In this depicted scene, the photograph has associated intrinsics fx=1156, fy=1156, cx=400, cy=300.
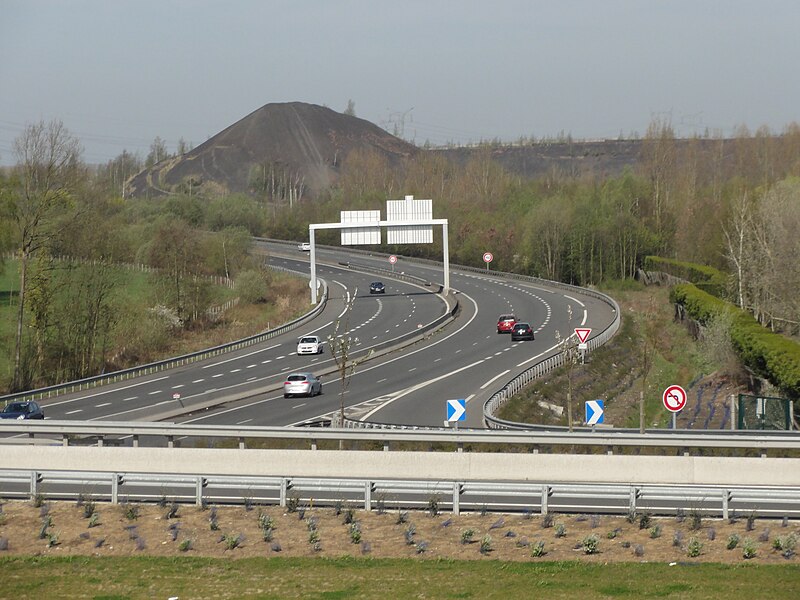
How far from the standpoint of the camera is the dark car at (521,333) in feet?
221

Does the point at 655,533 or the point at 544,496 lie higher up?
the point at 544,496

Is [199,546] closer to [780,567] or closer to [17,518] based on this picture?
[17,518]

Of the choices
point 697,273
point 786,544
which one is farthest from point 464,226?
point 786,544

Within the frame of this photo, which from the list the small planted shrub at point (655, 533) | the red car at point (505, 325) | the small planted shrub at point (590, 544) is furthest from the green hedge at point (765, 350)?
the small planted shrub at point (590, 544)

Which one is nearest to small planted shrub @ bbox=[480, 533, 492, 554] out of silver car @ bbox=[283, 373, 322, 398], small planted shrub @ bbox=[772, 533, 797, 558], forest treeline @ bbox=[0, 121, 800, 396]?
small planted shrub @ bbox=[772, 533, 797, 558]

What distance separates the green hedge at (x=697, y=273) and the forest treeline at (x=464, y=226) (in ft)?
6.56

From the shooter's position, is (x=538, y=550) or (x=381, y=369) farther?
(x=381, y=369)

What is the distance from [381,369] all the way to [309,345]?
695 cm

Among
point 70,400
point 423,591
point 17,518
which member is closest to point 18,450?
point 17,518

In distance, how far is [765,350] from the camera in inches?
2009

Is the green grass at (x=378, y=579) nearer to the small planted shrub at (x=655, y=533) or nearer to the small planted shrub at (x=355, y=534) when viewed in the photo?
the small planted shrub at (x=355, y=534)

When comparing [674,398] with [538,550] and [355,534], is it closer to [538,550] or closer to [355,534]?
[538,550]

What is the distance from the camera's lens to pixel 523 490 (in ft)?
65.8

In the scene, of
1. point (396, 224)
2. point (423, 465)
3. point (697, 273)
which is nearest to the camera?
point (423, 465)
